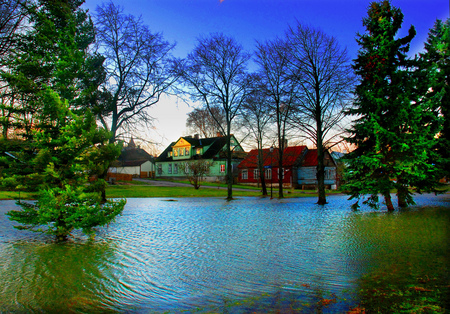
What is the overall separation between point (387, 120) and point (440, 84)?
206 inches

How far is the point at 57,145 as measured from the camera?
8641 mm

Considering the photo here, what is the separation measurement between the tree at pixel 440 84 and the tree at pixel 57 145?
1446cm

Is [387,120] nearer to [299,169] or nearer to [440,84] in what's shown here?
[440,84]

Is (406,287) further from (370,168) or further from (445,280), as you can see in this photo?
(370,168)

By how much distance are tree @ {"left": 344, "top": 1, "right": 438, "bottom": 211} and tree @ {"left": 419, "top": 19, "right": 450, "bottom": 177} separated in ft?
1.67

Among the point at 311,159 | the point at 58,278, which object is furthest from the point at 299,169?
the point at 58,278

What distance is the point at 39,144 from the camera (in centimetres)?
836

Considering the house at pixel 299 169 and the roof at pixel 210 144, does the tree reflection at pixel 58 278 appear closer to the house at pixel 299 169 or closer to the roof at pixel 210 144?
the house at pixel 299 169

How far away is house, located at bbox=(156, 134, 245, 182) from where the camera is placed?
5609 centimetres

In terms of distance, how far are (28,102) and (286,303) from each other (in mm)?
8704

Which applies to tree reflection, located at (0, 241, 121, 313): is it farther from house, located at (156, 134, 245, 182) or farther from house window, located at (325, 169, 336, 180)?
house window, located at (325, 169, 336, 180)

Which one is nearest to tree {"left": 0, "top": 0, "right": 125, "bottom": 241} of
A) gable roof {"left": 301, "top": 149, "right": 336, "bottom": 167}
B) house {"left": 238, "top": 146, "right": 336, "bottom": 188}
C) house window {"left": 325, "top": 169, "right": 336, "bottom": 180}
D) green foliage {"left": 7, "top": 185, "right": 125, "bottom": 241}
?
green foliage {"left": 7, "top": 185, "right": 125, "bottom": 241}

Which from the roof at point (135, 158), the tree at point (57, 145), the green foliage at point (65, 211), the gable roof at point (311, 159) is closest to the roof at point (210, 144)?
the gable roof at point (311, 159)

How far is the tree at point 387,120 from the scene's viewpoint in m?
16.4
